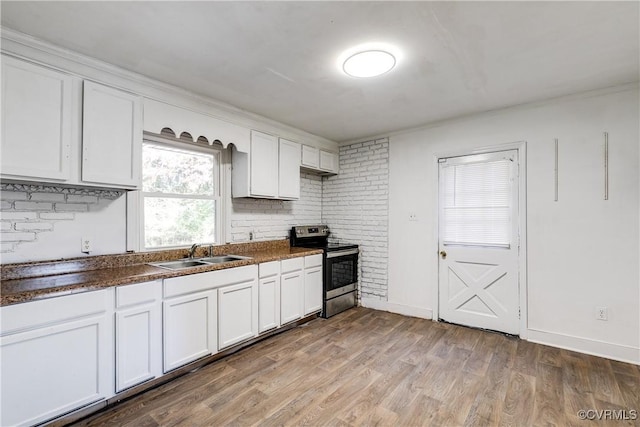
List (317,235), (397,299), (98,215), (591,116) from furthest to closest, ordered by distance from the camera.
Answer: (317,235) → (397,299) → (591,116) → (98,215)

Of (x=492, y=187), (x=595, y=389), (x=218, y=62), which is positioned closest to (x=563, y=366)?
(x=595, y=389)

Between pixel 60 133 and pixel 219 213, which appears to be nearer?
pixel 60 133

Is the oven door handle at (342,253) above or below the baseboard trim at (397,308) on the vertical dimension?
above

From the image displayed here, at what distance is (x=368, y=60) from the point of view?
2248 mm

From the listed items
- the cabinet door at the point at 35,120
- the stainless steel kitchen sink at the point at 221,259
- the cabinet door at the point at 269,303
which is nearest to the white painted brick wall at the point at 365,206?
the cabinet door at the point at 269,303

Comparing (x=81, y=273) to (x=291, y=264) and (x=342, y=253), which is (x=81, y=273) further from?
(x=342, y=253)

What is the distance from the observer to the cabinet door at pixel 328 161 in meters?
4.51

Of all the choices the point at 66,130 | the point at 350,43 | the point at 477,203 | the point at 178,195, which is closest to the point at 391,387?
the point at 477,203

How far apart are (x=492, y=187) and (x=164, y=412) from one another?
3745 mm

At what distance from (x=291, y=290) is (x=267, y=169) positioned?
148cm

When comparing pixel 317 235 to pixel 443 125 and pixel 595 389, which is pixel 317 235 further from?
pixel 595 389

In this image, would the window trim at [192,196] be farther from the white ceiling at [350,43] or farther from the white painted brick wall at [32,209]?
the white ceiling at [350,43]

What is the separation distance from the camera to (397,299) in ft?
13.7

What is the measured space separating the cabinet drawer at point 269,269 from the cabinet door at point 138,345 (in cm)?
105
